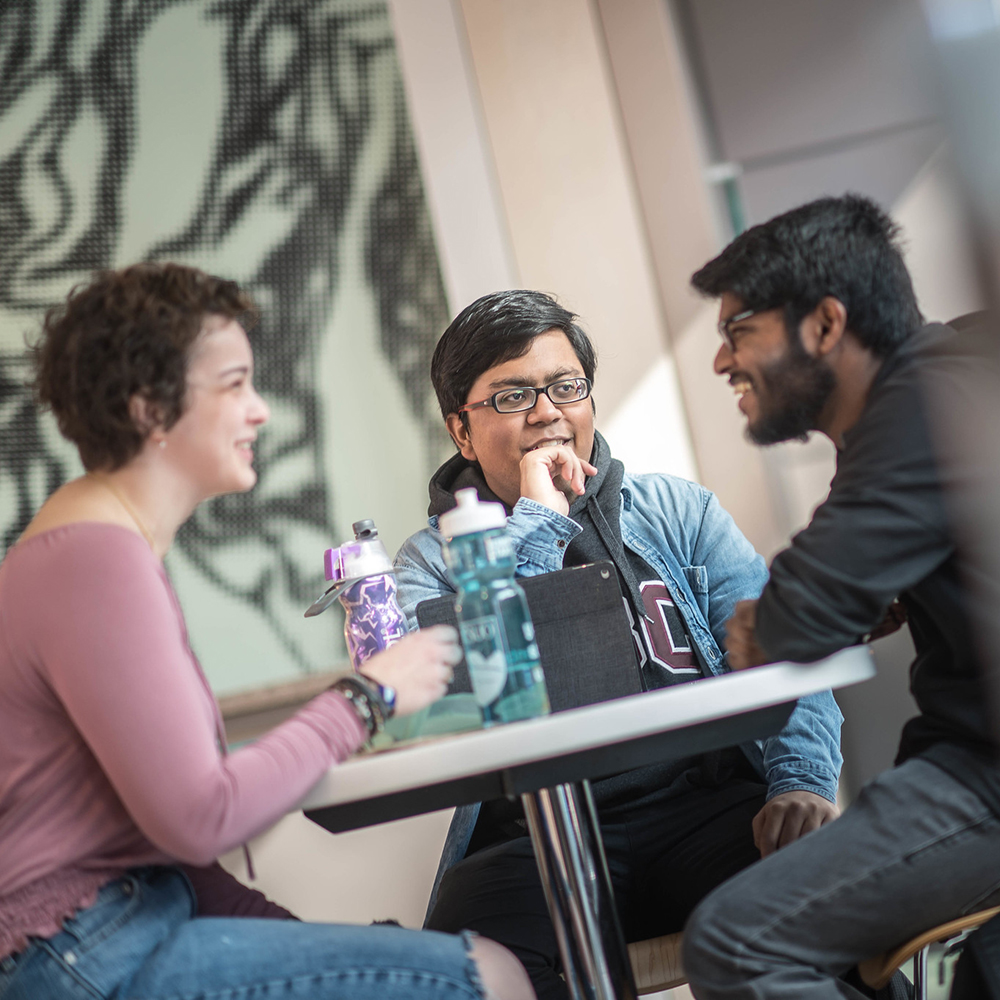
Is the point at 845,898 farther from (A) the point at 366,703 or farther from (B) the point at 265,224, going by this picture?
(B) the point at 265,224

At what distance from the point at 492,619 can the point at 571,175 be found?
6.03ft

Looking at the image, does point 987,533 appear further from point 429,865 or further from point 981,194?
point 429,865

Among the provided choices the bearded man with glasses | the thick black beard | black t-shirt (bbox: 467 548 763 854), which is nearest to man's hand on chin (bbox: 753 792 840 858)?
the bearded man with glasses

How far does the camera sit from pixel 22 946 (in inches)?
36.3

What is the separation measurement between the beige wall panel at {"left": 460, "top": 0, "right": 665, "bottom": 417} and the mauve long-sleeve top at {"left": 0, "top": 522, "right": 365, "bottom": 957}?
1738 mm

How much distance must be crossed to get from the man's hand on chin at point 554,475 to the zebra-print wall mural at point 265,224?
0.93 metres

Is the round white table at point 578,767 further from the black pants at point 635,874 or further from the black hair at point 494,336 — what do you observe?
the black hair at point 494,336

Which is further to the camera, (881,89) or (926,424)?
(881,89)

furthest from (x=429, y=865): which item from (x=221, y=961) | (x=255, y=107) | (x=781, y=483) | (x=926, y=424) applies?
(x=255, y=107)

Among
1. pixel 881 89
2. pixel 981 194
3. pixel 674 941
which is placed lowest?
pixel 674 941

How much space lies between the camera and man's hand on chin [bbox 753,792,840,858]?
4.57 feet

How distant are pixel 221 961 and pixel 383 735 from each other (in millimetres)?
290

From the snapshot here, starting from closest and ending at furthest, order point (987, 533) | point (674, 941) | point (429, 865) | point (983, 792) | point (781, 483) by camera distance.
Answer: point (987, 533) → point (983, 792) → point (674, 941) → point (429, 865) → point (781, 483)

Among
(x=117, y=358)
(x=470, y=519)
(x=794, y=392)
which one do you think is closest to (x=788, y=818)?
(x=794, y=392)
